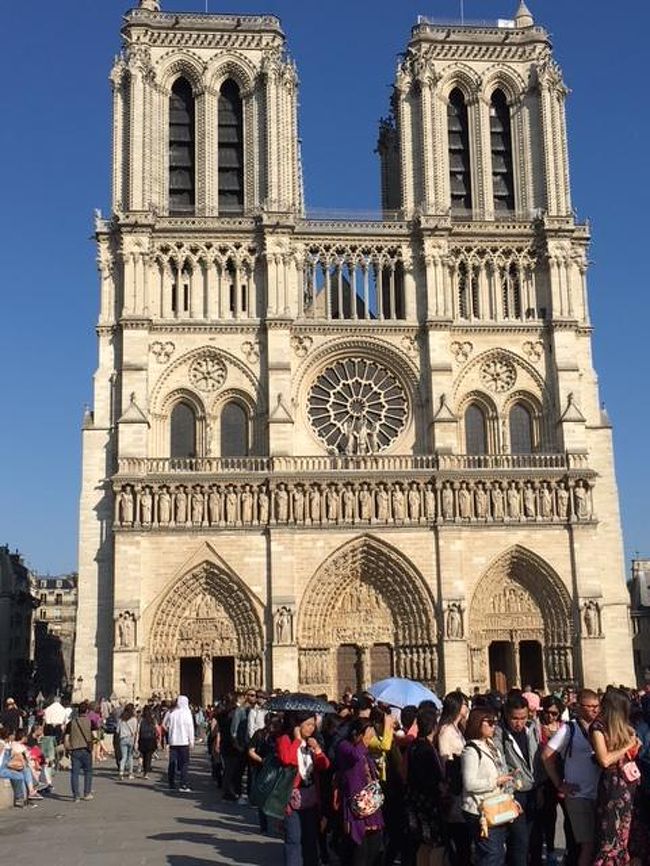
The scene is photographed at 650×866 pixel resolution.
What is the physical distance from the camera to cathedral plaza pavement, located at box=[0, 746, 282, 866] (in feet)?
40.2

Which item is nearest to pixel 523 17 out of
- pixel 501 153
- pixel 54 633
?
pixel 501 153

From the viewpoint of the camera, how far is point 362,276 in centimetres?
3706

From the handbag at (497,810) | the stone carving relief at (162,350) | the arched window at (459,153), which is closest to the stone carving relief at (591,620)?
the arched window at (459,153)

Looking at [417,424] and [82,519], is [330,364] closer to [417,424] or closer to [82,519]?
[417,424]

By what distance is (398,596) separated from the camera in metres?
34.8

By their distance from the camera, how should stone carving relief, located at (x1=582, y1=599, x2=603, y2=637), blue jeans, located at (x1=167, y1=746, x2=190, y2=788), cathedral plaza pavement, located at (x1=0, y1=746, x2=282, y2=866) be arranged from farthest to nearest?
1. stone carving relief, located at (x1=582, y1=599, x2=603, y2=637)
2. blue jeans, located at (x1=167, y1=746, x2=190, y2=788)
3. cathedral plaza pavement, located at (x1=0, y1=746, x2=282, y2=866)

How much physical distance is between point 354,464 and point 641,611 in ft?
87.0

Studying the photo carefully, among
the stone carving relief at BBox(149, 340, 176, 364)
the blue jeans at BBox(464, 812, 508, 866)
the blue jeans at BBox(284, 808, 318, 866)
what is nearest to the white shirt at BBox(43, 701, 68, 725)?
the stone carving relief at BBox(149, 340, 176, 364)

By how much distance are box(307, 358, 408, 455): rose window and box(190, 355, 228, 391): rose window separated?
9.70ft

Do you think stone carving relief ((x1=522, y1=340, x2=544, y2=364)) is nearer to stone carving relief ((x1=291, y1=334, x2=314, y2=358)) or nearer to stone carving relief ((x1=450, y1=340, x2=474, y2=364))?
stone carving relief ((x1=450, y1=340, x2=474, y2=364))

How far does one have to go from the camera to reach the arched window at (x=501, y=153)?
39.4 metres

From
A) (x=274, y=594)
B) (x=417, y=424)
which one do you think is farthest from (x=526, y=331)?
(x=274, y=594)

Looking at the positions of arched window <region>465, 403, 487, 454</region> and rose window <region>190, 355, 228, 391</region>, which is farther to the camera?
arched window <region>465, 403, 487, 454</region>

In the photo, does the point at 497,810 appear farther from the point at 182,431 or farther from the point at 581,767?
the point at 182,431
